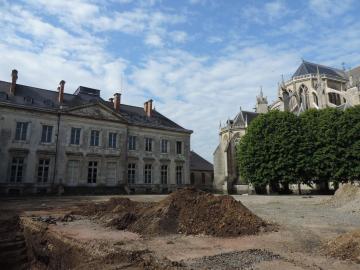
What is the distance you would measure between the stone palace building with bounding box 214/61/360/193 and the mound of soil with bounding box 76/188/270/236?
35308 millimetres

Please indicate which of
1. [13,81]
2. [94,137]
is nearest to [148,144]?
[94,137]

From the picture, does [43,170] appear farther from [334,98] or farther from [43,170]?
[334,98]

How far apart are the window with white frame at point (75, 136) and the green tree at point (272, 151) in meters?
18.6

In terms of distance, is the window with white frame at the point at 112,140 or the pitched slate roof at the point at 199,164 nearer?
the window with white frame at the point at 112,140

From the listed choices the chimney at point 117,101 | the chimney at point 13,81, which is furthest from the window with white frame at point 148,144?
the chimney at point 13,81

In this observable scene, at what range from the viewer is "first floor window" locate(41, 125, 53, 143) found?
28.8 meters

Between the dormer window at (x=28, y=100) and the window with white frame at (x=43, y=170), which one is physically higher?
the dormer window at (x=28, y=100)

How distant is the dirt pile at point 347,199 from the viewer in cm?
1559

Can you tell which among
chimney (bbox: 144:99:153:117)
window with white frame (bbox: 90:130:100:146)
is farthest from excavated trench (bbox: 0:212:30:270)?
chimney (bbox: 144:99:153:117)

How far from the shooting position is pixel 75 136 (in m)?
30.7

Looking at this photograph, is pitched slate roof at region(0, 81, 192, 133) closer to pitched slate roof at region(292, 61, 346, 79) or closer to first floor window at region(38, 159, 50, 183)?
first floor window at region(38, 159, 50, 183)

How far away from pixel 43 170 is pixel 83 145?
454 cm

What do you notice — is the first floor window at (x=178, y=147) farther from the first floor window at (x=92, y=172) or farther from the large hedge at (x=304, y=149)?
the first floor window at (x=92, y=172)

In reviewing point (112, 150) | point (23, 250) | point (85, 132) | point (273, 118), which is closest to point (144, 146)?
point (112, 150)
